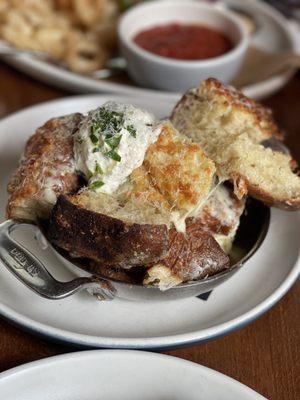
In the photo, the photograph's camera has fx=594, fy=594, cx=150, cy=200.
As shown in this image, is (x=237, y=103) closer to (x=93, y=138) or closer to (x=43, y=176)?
(x=93, y=138)

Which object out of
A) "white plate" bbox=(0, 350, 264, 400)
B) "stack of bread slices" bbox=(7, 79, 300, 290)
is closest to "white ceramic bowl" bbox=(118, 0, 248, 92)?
"stack of bread slices" bbox=(7, 79, 300, 290)

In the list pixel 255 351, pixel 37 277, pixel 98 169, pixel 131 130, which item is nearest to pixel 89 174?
pixel 98 169

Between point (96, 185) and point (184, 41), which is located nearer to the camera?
point (96, 185)

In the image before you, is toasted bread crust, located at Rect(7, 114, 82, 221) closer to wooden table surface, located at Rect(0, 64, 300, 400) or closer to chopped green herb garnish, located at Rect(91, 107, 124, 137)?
chopped green herb garnish, located at Rect(91, 107, 124, 137)

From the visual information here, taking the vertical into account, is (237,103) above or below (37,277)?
above

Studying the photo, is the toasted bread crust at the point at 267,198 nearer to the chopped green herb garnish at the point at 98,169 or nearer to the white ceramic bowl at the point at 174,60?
the chopped green herb garnish at the point at 98,169
